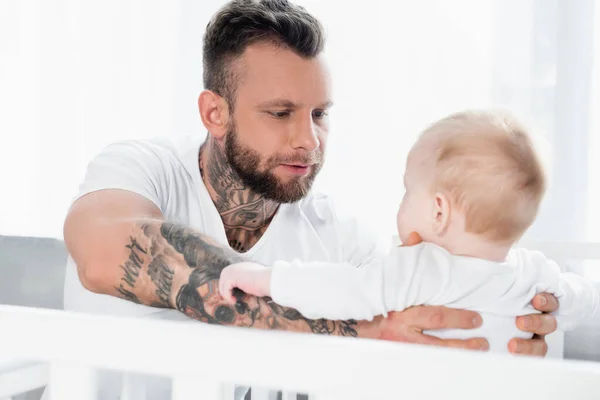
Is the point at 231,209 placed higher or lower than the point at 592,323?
higher

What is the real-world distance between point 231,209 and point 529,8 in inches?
52.4

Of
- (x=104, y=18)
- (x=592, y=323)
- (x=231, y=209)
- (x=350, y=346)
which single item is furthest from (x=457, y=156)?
(x=104, y=18)

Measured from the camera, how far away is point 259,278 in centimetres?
90

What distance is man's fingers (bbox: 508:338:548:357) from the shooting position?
3.04ft

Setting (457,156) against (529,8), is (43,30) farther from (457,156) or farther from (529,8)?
(457,156)

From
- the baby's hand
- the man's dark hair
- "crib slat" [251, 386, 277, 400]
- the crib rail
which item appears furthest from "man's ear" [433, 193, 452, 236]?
the man's dark hair

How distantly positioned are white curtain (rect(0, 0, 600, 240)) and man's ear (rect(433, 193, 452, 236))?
1387mm

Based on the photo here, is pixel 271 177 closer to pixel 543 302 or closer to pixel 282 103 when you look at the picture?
pixel 282 103

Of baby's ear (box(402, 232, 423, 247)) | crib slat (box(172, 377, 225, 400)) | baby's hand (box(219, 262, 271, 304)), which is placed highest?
baby's ear (box(402, 232, 423, 247))

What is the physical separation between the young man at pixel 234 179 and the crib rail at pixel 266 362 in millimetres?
413

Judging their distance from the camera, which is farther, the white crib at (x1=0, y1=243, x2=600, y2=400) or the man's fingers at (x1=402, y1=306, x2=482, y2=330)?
the man's fingers at (x1=402, y1=306, x2=482, y2=330)

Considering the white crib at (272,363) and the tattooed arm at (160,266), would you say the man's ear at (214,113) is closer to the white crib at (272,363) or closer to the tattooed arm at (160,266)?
the tattooed arm at (160,266)

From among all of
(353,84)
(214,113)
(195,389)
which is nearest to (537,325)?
(195,389)

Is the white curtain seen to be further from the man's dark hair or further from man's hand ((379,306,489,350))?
man's hand ((379,306,489,350))
